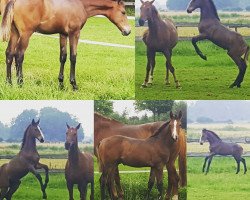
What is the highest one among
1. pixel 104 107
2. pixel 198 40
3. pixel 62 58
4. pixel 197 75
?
pixel 198 40

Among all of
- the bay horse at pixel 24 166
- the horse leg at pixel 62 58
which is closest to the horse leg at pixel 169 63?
the horse leg at pixel 62 58

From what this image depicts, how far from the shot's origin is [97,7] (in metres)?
8.75

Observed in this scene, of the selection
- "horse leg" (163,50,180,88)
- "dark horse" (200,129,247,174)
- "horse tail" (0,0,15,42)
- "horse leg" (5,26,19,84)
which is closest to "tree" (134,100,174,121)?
"horse leg" (163,50,180,88)

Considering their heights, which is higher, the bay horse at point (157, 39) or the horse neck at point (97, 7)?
the horse neck at point (97, 7)

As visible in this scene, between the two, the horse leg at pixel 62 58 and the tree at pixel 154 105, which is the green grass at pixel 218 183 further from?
the horse leg at pixel 62 58

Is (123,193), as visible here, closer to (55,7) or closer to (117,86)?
(117,86)

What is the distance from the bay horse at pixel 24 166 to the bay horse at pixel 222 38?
4.69 feet

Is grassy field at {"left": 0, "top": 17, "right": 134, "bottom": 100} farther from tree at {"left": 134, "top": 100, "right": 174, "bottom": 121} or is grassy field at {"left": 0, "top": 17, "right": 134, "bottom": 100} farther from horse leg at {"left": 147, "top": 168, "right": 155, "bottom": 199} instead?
horse leg at {"left": 147, "top": 168, "right": 155, "bottom": 199}

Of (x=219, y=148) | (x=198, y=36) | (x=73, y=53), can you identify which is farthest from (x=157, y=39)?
(x=219, y=148)

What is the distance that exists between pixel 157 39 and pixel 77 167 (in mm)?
1172

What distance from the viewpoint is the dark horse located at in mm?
8961

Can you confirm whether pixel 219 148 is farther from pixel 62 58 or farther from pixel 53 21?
pixel 53 21

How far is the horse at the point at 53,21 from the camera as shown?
8.50m

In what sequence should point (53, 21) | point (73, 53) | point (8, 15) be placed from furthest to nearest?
point (73, 53) < point (53, 21) < point (8, 15)
